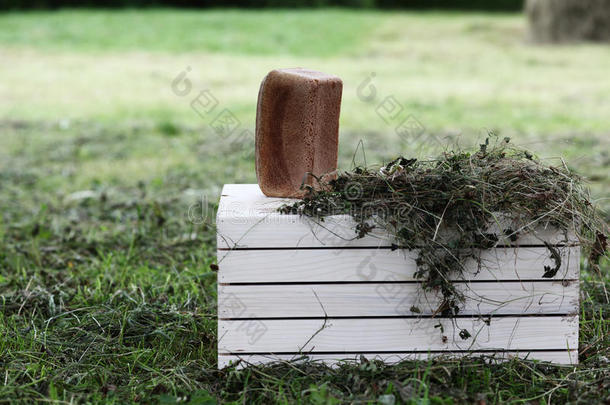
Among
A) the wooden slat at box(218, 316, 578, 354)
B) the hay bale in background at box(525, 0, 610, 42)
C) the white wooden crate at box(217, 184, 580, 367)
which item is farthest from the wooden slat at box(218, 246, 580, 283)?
the hay bale in background at box(525, 0, 610, 42)

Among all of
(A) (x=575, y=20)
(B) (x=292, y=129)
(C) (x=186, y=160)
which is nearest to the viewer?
(B) (x=292, y=129)

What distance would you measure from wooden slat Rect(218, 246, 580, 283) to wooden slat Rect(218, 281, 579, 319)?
30 millimetres

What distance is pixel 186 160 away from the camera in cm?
604

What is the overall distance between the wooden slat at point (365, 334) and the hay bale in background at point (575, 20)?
12.5 meters

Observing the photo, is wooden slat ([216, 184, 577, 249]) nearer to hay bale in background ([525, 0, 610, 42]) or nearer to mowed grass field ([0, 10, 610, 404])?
mowed grass field ([0, 10, 610, 404])

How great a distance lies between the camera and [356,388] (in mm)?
2242

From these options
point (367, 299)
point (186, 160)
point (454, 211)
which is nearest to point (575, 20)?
point (186, 160)

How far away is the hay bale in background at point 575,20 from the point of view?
13539 mm

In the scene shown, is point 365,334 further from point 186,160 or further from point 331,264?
point 186,160

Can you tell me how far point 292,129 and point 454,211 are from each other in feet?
2.19

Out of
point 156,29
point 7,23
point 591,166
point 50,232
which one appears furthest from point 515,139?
point 7,23

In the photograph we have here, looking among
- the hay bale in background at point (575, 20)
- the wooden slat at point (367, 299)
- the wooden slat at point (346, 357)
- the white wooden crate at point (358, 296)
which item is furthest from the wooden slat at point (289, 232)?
the hay bale in background at point (575, 20)

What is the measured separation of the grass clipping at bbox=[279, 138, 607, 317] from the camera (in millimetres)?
2328

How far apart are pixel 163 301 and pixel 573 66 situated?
10084 millimetres
